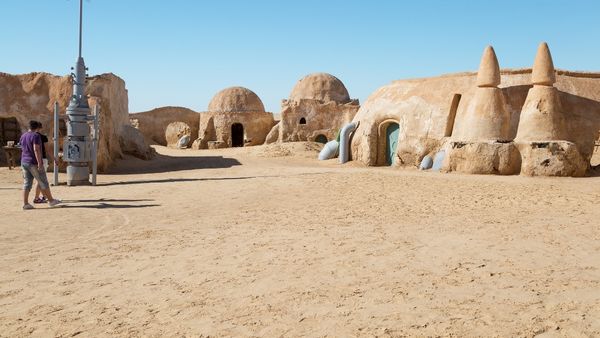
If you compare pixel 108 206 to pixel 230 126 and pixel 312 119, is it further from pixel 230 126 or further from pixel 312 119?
pixel 230 126

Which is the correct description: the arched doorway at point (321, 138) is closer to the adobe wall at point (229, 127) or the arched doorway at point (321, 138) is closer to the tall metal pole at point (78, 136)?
the adobe wall at point (229, 127)

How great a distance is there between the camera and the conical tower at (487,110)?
14.4m

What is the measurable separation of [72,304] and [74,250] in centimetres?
168

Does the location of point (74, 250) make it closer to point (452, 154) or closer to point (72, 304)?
point (72, 304)

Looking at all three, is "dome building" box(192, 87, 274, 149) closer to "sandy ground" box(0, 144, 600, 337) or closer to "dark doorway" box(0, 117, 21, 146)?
"dark doorway" box(0, 117, 21, 146)

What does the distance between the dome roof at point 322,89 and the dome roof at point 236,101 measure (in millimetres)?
2666

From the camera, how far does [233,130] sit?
31984mm

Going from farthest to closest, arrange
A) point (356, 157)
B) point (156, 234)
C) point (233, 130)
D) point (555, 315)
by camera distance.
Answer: point (233, 130) → point (356, 157) → point (156, 234) → point (555, 315)

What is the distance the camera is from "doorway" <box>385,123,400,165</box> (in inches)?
696

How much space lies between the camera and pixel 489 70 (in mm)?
14711

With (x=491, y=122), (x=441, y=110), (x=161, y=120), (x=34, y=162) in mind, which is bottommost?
(x=34, y=162)

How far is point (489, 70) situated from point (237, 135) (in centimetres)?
1995

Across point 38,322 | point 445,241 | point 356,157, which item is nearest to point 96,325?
point 38,322

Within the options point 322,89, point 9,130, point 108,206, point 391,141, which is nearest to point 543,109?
point 391,141
